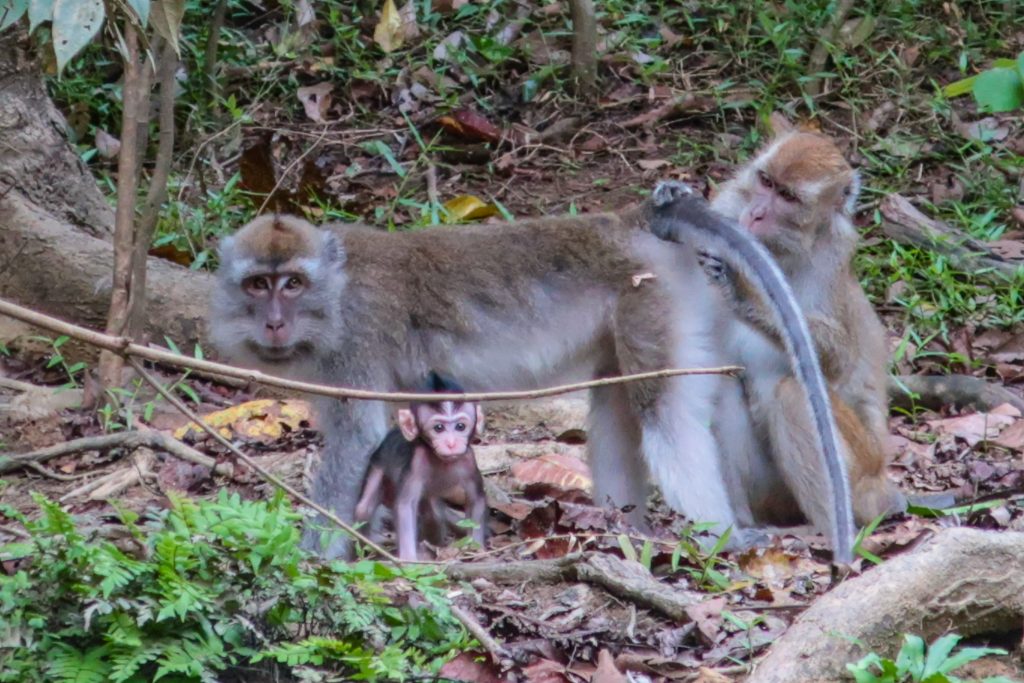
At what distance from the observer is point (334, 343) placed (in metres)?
5.98

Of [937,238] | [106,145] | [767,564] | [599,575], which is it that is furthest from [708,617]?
[106,145]

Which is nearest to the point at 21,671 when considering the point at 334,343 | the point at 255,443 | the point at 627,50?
the point at 334,343

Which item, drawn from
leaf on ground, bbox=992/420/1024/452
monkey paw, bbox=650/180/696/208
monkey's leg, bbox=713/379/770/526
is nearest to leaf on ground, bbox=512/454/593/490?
monkey's leg, bbox=713/379/770/526

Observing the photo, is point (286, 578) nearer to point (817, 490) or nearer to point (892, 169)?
point (817, 490)

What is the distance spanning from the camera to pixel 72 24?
328cm

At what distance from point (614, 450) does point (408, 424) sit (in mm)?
1091

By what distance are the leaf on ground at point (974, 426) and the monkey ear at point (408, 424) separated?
3.25 metres

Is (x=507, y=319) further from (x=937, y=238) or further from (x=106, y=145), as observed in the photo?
(x=106, y=145)

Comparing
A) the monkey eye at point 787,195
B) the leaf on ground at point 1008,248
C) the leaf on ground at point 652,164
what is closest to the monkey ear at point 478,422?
the monkey eye at point 787,195

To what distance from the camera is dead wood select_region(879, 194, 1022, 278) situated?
9391 millimetres

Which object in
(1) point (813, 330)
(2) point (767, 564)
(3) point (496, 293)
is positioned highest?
(3) point (496, 293)

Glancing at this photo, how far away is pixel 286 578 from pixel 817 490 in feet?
9.14

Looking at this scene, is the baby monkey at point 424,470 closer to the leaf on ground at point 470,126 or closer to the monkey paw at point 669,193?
the monkey paw at point 669,193

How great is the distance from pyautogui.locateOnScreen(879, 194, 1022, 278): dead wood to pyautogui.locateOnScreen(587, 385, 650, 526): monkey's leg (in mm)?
3946
